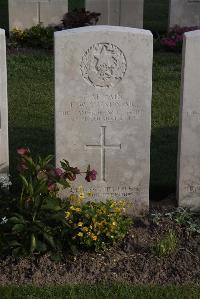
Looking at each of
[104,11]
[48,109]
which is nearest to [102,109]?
[48,109]

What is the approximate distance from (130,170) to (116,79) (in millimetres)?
898

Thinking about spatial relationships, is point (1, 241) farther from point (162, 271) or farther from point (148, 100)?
point (148, 100)

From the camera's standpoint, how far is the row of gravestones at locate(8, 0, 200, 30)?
569 inches

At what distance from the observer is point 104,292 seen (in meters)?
5.46

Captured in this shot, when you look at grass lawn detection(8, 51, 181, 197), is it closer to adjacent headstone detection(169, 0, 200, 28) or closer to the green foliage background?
adjacent headstone detection(169, 0, 200, 28)

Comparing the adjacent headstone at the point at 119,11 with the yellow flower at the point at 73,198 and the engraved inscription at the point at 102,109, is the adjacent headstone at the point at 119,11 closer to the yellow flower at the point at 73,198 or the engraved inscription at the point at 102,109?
the engraved inscription at the point at 102,109

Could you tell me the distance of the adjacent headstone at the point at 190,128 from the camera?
6281 millimetres

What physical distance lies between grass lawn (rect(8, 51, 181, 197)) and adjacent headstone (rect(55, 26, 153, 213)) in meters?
0.78

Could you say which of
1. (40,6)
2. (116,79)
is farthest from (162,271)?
(40,6)

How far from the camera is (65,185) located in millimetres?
5887

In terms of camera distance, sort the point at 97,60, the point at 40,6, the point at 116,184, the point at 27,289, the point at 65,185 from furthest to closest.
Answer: the point at 40,6, the point at 116,184, the point at 97,60, the point at 65,185, the point at 27,289

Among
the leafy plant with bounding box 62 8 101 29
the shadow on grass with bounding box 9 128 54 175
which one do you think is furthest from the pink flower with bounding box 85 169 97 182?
the leafy plant with bounding box 62 8 101 29

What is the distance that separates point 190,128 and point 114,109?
0.74 m

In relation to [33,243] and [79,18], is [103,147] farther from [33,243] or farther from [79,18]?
[79,18]
